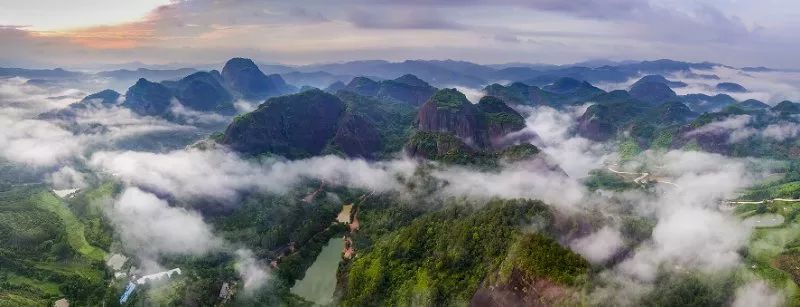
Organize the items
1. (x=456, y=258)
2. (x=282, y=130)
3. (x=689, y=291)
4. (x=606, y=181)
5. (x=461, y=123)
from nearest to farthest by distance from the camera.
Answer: (x=689, y=291), (x=456, y=258), (x=606, y=181), (x=282, y=130), (x=461, y=123)

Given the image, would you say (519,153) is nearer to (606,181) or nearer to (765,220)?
(606,181)

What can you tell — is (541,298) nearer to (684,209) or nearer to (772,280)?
(772,280)

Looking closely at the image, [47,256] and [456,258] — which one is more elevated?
[456,258]

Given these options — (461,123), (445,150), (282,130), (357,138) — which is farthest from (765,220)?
(282,130)

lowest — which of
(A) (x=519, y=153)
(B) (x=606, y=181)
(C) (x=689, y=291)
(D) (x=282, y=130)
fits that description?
(B) (x=606, y=181)

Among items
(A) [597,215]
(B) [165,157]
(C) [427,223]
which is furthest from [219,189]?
(A) [597,215]

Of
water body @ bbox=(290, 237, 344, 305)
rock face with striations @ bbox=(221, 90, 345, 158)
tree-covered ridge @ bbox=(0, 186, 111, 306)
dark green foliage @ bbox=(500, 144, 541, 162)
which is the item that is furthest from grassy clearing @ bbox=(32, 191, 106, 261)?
dark green foliage @ bbox=(500, 144, 541, 162)
